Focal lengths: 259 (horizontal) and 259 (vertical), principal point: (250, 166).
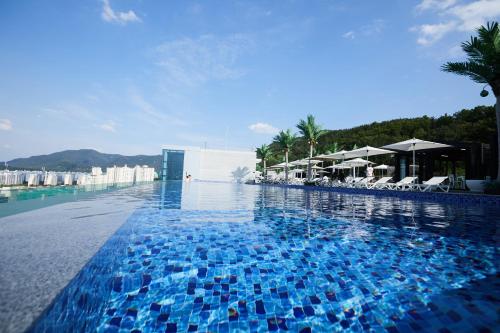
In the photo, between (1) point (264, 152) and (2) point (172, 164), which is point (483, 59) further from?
(2) point (172, 164)

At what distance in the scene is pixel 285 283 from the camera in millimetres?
2604

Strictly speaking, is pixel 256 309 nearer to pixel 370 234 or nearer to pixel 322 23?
pixel 370 234

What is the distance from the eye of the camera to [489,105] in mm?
31109

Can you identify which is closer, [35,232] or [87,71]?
[35,232]

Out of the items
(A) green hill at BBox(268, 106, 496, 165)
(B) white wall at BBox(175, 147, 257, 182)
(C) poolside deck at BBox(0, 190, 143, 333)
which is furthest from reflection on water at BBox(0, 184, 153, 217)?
(B) white wall at BBox(175, 147, 257, 182)

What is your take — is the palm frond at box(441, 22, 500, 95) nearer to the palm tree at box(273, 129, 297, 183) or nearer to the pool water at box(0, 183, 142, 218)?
the pool water at box(0, 183, 142, 218)

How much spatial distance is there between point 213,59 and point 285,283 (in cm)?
1991

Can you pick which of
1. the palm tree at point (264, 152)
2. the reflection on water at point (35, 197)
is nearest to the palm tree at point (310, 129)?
the palm tree at point (264, 152)

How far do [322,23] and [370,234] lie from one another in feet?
48.2

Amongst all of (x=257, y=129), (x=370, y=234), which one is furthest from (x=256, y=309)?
(x=257, y=129)

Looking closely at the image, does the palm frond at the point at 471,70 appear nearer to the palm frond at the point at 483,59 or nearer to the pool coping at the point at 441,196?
the palm frond at the point at 483,59

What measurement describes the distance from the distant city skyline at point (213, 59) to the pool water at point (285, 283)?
11.9m

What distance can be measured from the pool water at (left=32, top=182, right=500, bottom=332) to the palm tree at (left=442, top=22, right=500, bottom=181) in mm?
10103

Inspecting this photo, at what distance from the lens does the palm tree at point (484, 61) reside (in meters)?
10.5
